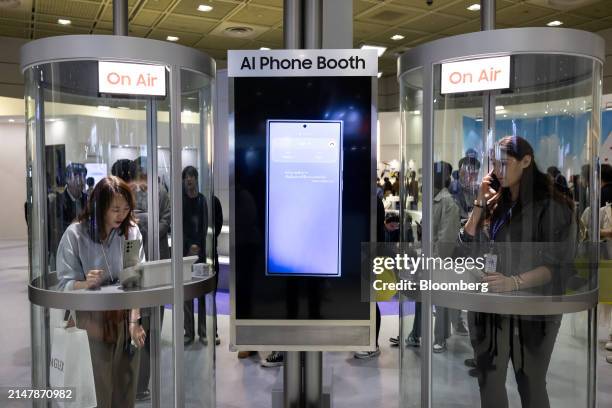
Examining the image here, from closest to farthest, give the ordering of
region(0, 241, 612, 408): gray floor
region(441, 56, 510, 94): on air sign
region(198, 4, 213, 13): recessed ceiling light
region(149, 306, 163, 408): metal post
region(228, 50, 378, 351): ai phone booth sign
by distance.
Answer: region(441, 56, 510, 94): on air sign < region(228, 50, 378, 351): ai phone booth sign < region(0, 241, 612, 408): gray floor < region(149, 306, 163, 408): metal post < region(198, 4, 213, 13): recessed ceiling light

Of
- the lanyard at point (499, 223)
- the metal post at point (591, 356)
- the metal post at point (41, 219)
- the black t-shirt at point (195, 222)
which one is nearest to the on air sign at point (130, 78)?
the metal post at point (41, 219)

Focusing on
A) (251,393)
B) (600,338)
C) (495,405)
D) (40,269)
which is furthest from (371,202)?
(600,338)

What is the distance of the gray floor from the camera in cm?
260

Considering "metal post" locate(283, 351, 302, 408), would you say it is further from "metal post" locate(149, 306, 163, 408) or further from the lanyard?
the lanyard

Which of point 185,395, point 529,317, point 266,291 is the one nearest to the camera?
point 529,317

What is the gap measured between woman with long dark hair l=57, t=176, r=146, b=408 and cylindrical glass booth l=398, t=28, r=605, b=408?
1429 millimetres

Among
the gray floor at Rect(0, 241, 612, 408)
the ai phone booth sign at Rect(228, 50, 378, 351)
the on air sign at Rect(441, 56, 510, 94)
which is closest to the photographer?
the on air sign at Rect(441, 56, 510, 94)

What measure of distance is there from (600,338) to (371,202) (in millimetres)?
3780

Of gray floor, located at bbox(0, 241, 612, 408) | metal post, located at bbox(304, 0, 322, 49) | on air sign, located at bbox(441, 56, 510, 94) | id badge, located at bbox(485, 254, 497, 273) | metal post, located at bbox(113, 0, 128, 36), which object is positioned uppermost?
metal post, located at bbox(113, 0, 128, 36)

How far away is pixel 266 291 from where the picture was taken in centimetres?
259

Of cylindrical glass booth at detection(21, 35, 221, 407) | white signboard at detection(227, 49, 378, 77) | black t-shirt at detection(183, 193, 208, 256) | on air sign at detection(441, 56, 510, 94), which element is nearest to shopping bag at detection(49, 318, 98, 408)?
cylindrical glass booth at detection(21, 35, 221, 407)

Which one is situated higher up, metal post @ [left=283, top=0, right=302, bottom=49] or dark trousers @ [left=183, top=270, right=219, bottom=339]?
metal post @ [left=283, top=0, right=302, bottom=49]

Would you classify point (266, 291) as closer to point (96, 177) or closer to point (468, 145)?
point (96, 177)

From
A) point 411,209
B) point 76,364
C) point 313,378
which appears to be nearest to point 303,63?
point 411,209
